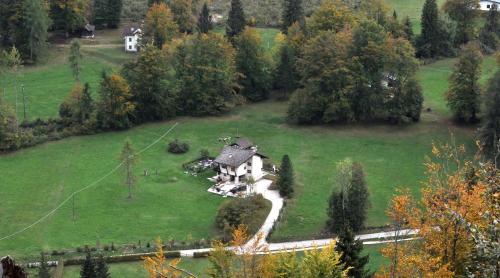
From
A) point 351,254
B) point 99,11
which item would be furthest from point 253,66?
point 351,254

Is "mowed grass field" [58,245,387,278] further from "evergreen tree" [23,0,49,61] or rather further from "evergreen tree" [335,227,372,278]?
"evergreen tree" [23,0,49,61]

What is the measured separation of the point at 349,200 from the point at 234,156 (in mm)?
13943

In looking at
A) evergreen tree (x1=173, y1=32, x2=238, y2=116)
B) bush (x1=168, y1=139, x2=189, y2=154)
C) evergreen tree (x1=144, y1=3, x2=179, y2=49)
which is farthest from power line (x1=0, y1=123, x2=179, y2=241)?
evergreen tree (x1=144, y1=3, x2=179, y2=49)

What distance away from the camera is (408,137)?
76812 millimetres

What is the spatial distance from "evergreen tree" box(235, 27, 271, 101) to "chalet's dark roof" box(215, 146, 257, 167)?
62.6 feet

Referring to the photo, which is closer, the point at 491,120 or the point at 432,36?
the point at 491,120

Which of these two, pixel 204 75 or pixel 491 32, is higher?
pixel 491 32

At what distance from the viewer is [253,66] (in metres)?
87.9

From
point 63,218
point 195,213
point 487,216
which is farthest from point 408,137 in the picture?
point 487,216

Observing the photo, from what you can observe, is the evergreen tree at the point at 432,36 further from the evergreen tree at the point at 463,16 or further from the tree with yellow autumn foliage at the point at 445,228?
the tree with yellow autumn foliage at the point at 445,228

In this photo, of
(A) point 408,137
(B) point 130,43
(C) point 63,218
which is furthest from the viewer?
(B) point 130,43

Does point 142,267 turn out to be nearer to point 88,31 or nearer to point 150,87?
point 150,87

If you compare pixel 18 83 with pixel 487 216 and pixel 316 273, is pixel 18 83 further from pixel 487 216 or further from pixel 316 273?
pixel 487 216

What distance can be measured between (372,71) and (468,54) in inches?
395
